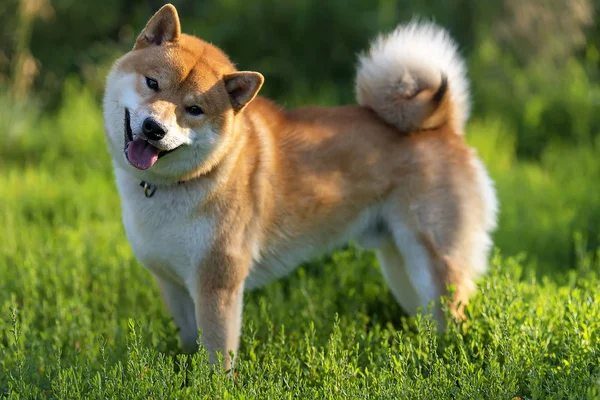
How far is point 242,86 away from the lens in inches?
143

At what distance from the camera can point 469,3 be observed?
955 cm

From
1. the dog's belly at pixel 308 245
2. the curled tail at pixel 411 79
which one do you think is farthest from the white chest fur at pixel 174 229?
the curled tail at pixel 411 79

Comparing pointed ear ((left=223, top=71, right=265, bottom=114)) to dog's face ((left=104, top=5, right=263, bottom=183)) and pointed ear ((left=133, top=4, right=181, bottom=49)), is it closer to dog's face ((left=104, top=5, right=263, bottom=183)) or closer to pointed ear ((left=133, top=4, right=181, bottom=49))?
dog's face ((left=104, top=5, right=263, bottom=183))

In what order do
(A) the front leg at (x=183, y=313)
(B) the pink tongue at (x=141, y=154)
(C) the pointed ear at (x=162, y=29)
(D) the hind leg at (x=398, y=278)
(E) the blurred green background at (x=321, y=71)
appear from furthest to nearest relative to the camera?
(E) the blurred green background at (x=321, y=71) → (D) the hind leg at (x=398, y=278) → (A) the front leg at (x=183, y=313) → (C) the pointed ear at (x=162, y=29) → (B) the pink tongue at (x=141, y=154)

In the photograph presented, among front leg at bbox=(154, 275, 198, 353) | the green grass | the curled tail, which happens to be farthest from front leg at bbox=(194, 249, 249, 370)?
the curled tail

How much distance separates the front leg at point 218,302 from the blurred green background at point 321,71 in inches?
123

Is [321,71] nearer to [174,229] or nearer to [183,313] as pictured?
[183,313]

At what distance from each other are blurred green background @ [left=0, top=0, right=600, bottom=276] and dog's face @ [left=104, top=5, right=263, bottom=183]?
3.10 m

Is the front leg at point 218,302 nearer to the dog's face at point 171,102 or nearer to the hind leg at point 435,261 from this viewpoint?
the dog's face at point 171,102

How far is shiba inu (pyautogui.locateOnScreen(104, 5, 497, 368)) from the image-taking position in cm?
357

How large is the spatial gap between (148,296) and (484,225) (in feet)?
6.73

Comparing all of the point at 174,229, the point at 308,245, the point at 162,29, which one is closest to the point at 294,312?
the point at 308,245

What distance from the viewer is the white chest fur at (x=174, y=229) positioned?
3672mm

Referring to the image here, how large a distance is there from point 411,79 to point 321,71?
509cm
